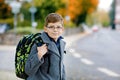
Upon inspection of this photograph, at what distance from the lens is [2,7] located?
6334 cm

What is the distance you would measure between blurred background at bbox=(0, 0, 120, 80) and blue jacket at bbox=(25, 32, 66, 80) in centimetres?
673

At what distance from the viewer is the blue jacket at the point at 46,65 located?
427 centimetres

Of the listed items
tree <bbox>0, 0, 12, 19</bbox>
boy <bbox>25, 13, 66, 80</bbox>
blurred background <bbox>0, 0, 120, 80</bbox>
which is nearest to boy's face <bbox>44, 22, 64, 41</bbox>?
boy <bbox>25, 13, 66, 80</bbox>

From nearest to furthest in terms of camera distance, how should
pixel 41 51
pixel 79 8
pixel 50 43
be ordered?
pixel 41 51 < pixel 50 43 < pixel 79 8

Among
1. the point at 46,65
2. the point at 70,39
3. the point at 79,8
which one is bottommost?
the point at 70,39

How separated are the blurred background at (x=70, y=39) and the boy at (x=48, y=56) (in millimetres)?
6737

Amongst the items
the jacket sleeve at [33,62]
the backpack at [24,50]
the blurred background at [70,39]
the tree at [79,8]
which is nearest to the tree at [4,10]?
the blurred background at [70,39]

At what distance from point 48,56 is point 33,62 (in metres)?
0.18

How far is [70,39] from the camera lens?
45.6m

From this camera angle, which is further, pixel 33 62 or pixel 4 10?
pixel 4 10

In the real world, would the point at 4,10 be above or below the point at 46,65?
above

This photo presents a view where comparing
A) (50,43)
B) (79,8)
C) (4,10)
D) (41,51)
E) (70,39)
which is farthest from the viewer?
(79,8)

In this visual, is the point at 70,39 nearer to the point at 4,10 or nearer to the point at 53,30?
the point at 4,10

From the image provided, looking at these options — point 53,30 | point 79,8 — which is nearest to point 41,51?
point 53,30
